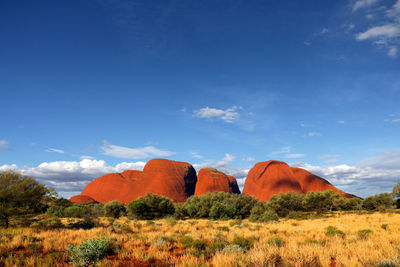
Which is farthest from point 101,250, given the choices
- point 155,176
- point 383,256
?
point 155,176

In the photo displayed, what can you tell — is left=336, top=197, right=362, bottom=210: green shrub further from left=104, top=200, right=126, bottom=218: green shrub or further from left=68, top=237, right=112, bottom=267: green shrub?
left=68, top=237, right=112, bottom=267: green shrub


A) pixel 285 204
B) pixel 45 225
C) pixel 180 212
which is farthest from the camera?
pixel 180 212

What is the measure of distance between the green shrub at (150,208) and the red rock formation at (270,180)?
179 feet

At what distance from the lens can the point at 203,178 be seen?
94.8 m

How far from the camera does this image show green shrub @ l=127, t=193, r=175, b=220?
37.7 meters

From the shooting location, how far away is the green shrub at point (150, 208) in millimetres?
37719

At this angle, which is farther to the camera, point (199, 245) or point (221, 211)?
point (221, 211)

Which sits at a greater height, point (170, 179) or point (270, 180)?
point (270, 180)

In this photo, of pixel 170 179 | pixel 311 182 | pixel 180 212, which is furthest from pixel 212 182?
pixel 180 212

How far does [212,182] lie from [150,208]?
5346 cm

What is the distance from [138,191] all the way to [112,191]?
39.2ft

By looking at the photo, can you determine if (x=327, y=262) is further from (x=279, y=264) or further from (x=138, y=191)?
(x=138, y=191)

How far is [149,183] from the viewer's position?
91000 mm

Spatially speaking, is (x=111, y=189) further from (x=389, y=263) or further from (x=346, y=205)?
(x=389, y=263)
